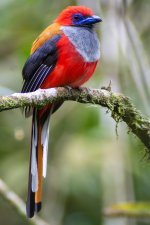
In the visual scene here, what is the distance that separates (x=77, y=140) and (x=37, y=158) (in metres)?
1.48

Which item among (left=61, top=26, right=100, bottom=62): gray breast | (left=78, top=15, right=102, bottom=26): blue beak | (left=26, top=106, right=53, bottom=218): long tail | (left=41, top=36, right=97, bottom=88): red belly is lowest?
(left=26, top=106, right=53, bottom=218): long tail

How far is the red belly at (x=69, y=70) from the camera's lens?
442 centimetres

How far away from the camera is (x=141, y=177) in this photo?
238 inches

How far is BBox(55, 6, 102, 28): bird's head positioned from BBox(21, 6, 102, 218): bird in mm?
51

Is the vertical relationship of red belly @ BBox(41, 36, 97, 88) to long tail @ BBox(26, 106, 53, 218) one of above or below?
above

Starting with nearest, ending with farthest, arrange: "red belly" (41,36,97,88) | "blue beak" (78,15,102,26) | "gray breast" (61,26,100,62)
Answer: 1. "red belly" (41,36,97,88)
2. "gray breast" (61,26,100,62)
3. "blue beak" (78,15,102,26)

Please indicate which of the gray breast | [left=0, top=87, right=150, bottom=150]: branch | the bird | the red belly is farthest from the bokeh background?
[left=0, top=87, right=150, bottom=150]: branch

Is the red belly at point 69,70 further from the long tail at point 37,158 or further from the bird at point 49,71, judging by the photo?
the long tail at point 37,158

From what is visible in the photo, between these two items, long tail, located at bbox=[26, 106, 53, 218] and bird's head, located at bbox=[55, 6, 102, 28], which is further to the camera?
bird's head, located at bbox=[55, 6, 102, 28]

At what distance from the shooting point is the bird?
444cm

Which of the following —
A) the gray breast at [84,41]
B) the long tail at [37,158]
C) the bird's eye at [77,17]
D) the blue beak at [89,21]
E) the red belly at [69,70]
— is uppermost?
the bird's eye at [77,17]

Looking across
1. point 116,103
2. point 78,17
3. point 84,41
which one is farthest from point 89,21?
point 116,103

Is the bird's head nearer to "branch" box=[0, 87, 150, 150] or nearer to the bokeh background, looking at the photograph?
the bokeh background

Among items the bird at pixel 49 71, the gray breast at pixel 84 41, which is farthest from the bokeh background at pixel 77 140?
the bird at pixel 49 71
